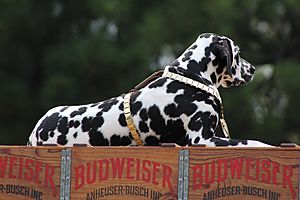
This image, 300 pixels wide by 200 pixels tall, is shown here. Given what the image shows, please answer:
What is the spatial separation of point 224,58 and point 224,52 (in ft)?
0.12

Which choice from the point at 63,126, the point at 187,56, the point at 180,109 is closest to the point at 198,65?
the point at 187,56

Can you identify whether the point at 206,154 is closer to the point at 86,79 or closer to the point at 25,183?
the point at 25,183

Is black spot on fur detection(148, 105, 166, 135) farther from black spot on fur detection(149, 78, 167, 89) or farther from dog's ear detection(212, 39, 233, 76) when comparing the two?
dog's ear detection(212, 39, 233, 76)

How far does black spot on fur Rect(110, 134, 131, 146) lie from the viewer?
4.49 meters

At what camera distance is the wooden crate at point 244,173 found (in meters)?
3.70

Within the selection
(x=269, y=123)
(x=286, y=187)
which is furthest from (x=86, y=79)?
(x=286, y=187)

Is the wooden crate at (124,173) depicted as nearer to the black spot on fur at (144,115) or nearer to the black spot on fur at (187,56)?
the black spot on fur at (144,115)

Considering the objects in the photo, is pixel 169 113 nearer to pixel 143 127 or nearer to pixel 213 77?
pixel 143 127

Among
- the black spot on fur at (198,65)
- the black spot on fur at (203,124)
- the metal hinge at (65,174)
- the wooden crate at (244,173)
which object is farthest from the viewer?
the black spot on fur at (198,65)

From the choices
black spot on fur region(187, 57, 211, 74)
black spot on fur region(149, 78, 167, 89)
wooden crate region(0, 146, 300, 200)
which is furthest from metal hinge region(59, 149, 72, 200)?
black spot on fur region(187, 57, 211, 74)

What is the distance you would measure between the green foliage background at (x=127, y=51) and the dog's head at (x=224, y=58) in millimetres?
7805

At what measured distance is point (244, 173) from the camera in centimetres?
376

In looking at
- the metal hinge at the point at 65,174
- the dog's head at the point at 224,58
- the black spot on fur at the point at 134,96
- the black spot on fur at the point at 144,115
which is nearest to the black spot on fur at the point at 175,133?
the black spot on fur at the point at 144,115

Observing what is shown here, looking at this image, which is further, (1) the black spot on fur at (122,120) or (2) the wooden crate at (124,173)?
(1) the black spot on fur at (122,120)
